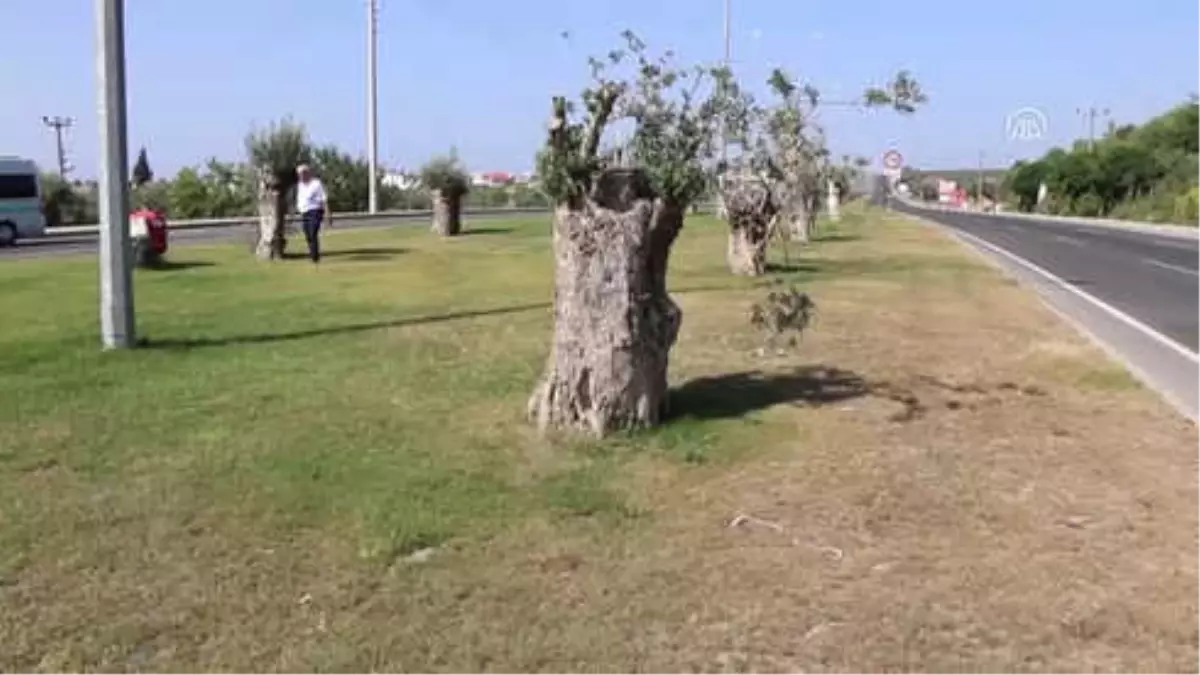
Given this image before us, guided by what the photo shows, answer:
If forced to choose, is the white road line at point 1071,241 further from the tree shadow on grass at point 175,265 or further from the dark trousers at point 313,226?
the tree shadow on grass at point 175,265

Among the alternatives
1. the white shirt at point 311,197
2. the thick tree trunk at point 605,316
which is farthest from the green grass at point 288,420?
the white shirt at point 311,197

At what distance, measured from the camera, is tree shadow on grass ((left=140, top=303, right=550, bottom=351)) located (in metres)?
11.3

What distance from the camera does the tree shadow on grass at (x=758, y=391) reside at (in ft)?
27.9

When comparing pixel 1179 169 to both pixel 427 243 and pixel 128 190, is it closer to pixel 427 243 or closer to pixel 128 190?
pixel 427 243

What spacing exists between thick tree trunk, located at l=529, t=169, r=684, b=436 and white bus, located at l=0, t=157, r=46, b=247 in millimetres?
34525

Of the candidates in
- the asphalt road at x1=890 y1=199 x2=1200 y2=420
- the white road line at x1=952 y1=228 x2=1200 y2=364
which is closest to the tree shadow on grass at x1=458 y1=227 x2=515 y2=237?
the asphalt road at x1=890 y1=199 x2=1200 y2=420

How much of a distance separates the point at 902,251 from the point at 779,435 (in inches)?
983

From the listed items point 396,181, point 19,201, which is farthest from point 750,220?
point 396,181

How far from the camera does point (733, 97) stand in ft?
38.2

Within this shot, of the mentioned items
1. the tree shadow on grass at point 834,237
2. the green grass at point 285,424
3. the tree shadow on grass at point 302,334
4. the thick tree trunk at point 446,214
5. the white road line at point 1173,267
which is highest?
the thick tree trunk at point 446,214

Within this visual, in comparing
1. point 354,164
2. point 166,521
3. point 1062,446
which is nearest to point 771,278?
point 1062,446

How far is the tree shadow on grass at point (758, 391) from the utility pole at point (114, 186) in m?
4.36

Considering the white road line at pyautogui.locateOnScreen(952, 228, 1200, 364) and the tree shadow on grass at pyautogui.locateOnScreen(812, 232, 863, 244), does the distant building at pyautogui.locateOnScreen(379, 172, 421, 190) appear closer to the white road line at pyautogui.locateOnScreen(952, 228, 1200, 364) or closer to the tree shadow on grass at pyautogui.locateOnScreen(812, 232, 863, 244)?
the tree shadow on grass at pyautogui.locateOnScreen(812, 232, 863, 244)

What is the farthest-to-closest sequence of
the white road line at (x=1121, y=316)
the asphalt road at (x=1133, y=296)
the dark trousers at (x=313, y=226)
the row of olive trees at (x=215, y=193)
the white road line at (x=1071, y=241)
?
the row of olive trees at (x=215, y=193), the white road line at (x=1071, y=241), the dark trousers at (x=313, y=226), the white road line at (x=1121, y=316), the asphalt road at (x=1133, y=296)
